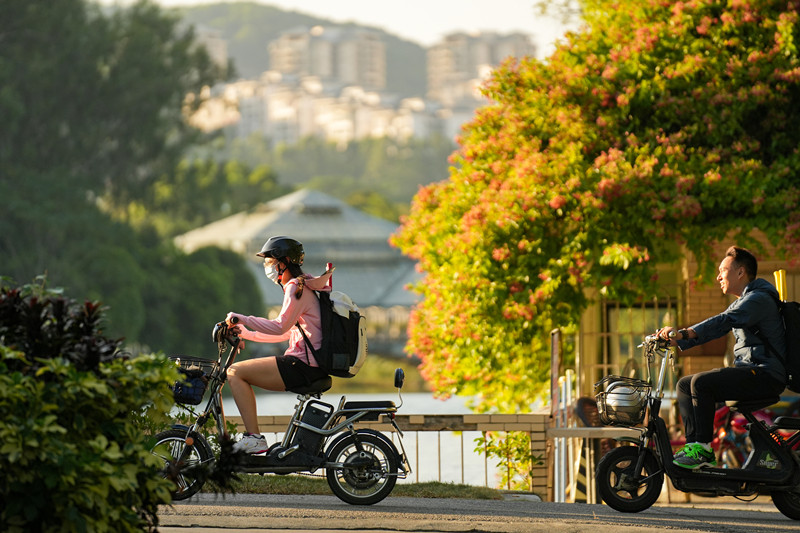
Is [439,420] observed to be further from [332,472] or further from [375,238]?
[375,238]

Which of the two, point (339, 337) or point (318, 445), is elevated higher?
point (339, 337)

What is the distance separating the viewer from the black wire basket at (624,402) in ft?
Answer: 25.6

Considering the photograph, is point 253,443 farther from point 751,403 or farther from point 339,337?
point 751,403

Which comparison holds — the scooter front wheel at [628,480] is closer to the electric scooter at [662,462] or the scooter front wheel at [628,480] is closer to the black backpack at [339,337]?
the electric scooter at [662,462]

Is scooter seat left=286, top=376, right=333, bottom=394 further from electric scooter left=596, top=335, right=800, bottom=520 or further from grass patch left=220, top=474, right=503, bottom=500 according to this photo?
electric scooter left=596, top=335, right=800, bottom=520

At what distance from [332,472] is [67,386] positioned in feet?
9.26

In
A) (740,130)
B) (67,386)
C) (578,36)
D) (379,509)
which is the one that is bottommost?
(379,509)

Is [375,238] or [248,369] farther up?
[375,238]

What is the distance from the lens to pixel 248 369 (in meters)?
7.76

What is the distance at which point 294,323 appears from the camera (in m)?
7.82

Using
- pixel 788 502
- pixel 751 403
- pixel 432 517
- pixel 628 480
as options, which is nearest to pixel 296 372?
pixel 432 517

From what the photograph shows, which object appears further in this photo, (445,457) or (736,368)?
(445,457)

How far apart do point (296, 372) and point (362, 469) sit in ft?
2.23

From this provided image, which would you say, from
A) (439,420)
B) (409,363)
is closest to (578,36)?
(439,420)
